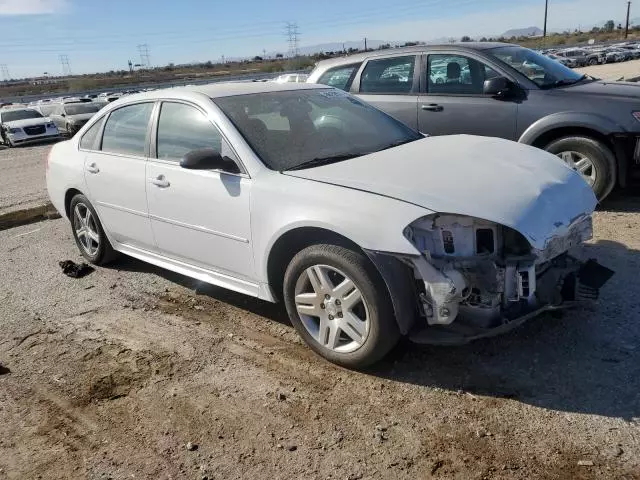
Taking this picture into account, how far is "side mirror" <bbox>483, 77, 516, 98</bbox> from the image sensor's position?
6.40 meters

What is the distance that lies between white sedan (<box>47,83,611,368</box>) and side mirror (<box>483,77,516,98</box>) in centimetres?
220

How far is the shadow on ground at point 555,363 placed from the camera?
3059 millimetres

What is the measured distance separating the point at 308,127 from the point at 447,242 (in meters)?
1.59

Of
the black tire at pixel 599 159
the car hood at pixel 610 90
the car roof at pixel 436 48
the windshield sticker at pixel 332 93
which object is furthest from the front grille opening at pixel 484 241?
the car roof at pixel 436 48

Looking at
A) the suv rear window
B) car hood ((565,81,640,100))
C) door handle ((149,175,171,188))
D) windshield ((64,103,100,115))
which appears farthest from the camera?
windshield ((64,103,100,115))

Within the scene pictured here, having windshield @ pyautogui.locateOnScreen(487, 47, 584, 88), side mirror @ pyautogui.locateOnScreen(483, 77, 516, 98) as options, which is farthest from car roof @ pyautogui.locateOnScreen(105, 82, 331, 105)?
windshield @ pyautogui.locateOnScreen(487, 47, 584, 88)

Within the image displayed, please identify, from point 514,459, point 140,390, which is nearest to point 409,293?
point 514,459

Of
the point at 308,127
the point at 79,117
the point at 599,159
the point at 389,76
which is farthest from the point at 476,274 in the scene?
the point at 79,117

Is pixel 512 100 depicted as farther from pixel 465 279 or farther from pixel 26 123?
→ pixel 26 123

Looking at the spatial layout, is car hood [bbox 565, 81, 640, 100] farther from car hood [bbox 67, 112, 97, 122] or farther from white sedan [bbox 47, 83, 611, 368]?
car hood [bbox 67, 112, 97, 122]

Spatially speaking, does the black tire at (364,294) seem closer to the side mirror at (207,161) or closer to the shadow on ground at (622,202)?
the side mirror at (207,161)

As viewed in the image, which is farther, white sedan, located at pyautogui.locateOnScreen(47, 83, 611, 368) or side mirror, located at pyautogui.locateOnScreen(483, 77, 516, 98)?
side mirror, located at pyautogui.locateOnScreen(483, 77, 516, 98)

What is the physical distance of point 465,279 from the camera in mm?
3072

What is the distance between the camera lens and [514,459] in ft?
8.63
